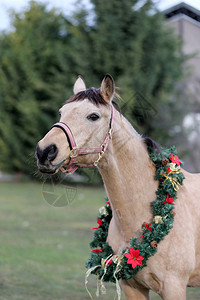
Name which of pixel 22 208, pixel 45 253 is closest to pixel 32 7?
pixel 22 208

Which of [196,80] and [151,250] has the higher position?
[151,250]

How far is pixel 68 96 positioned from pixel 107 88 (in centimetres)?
1103

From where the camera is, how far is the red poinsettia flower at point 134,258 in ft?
9.21

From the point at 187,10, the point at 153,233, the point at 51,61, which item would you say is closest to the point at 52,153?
the point at 153,233

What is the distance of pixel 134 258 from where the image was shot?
2844 mm

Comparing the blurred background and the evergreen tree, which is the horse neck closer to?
the blurred background

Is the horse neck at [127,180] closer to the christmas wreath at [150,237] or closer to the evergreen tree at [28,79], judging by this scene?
the christmas wreath at [150,237]

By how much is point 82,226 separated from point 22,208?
3447 millimetres

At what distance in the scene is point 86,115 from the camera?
8.91ft

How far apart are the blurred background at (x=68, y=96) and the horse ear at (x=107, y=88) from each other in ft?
1.17

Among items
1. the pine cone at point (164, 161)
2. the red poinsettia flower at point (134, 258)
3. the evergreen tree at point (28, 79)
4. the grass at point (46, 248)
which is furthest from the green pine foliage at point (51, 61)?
the red poinsettia flower at point (134, 258)

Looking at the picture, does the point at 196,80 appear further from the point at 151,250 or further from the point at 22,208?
the point at 151,250

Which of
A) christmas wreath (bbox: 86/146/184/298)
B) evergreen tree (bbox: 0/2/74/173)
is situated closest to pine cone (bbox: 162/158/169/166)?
christmas wreath (bbox: 86/146/184/298)

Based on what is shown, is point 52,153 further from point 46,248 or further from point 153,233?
point 46,248
